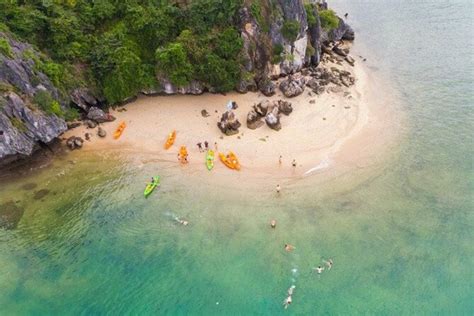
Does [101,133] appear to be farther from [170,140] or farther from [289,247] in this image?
[289,247]

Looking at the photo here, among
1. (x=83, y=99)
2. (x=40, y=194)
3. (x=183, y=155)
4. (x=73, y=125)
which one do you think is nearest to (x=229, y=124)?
(x=183, y=155)

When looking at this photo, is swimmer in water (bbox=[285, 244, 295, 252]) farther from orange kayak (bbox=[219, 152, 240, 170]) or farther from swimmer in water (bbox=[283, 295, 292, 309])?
orange kayak (bbox=[219, 152, 240, 170])

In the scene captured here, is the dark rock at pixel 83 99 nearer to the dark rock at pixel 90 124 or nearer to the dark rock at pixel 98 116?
the dark rock at pixel 98 116

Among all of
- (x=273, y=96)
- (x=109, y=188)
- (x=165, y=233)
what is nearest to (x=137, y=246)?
(x=165, y=233)

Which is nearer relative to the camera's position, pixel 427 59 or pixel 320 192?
pixel 320 192

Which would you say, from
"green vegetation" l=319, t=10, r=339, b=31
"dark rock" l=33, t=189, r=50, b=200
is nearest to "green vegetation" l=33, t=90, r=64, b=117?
"dark rock" l=33, t=189, r=50, b=200

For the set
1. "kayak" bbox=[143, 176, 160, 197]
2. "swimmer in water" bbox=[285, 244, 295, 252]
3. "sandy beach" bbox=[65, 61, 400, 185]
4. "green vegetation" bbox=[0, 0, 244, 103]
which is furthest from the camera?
"green vegetation" bbox=[0, 0, 244, 103]

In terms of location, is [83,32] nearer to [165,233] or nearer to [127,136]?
[127,136]
